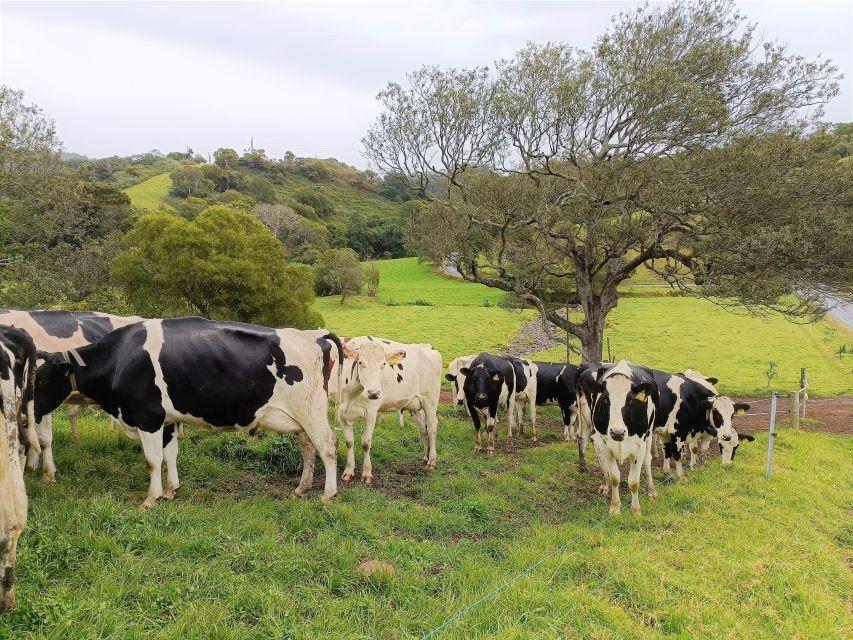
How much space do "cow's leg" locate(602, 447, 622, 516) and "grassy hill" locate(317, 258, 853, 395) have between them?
55.4ft

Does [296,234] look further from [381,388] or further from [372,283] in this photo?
[381,388]

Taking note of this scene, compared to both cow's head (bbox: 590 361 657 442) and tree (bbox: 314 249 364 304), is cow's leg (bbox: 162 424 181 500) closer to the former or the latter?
cow's head (bbox: 590 361 657 442)

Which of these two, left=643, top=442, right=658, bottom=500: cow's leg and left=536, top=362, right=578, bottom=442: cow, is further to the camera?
left=536, top=362, right=578, bottom=442: cow

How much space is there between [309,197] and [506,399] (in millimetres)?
93442

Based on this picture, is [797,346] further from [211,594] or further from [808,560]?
[211,594]

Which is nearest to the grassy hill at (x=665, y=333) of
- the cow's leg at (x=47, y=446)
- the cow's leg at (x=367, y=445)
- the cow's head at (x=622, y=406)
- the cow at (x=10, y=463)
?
the cow's head at (x=622, y=406)

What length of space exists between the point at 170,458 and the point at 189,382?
1052mm

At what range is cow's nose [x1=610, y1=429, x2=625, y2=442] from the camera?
8141 mm

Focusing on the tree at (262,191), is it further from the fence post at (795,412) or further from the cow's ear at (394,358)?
the cow's ear at (394,358)

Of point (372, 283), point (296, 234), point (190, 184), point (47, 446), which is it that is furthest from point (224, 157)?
point (47, 446)

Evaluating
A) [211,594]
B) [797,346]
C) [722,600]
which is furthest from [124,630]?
[797,346]

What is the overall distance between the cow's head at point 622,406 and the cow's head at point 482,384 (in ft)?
11.4

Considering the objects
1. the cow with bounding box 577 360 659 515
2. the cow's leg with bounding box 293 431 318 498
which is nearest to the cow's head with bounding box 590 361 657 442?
the cow with bounding box 577 360 659 515

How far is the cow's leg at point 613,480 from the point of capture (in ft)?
26.8
